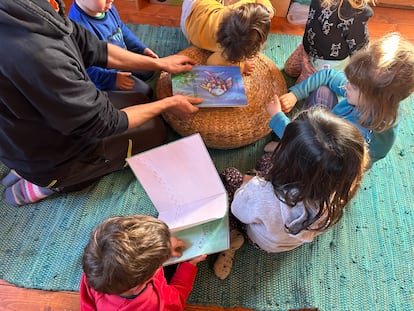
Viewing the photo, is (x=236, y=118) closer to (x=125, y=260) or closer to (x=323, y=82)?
(x=323, y=82)

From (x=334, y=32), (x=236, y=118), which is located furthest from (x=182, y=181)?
(x=334, y=32)

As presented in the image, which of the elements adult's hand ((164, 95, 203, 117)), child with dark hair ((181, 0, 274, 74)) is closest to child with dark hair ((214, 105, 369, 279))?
adult's hand ((164, 95, 203, 117))

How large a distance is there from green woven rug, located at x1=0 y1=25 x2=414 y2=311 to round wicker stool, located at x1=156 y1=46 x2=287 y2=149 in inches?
4.8

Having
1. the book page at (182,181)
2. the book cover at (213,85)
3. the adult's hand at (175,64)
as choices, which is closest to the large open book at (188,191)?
the book page at (182,181)

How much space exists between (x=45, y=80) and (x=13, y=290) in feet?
2.27

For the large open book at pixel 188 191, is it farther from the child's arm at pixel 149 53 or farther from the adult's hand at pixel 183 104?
the child's arm at pixel 149 53

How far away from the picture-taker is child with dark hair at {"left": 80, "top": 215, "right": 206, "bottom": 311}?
0.69 m

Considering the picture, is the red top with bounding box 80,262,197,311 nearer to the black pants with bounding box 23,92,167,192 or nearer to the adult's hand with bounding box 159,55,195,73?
the black pants with bounding box 23,92,167,192

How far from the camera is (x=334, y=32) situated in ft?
3.97

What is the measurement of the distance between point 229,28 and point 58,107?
1.95ft

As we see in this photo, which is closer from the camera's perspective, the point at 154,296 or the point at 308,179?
the point at 308,179

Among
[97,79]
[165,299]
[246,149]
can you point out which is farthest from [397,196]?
[97,79]

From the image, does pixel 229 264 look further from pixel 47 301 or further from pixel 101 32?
pixel 101 32

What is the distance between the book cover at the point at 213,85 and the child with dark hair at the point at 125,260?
556 mm
